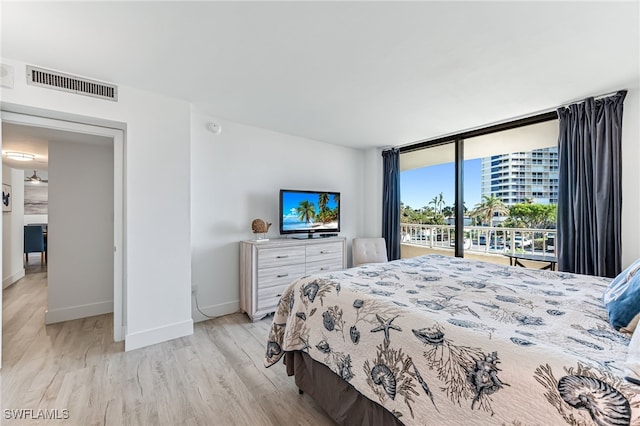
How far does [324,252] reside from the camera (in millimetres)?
3703

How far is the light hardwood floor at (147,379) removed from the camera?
164cm

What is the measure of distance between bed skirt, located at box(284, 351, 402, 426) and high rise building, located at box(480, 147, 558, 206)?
3.75m

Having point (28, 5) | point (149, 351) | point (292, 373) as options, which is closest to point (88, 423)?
point (149, 351)

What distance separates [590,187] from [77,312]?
559cm

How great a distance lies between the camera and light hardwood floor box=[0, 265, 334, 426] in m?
1.64

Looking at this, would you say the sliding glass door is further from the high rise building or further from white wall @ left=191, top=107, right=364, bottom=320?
white wall @ left=191, top=107, right=364, bottom=320

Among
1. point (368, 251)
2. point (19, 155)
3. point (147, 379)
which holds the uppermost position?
point (19, 155)

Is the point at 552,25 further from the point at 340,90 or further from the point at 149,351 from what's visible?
the point at 149,351

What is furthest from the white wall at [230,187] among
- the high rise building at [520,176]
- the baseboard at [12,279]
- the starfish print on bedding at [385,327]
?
the baseboard at [12,279]

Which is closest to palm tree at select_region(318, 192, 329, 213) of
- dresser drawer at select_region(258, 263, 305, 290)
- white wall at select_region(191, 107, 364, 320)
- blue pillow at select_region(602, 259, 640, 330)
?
white wall at select_region(191, 107, 364, 320)

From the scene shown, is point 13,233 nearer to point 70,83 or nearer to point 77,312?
point 77,312

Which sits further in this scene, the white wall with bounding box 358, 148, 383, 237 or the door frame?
the white wall with bounding box 358, 148, 383, 237

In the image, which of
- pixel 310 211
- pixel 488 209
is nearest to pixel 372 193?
pixel 310 211

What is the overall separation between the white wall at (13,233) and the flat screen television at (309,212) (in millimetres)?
4127
